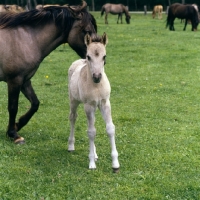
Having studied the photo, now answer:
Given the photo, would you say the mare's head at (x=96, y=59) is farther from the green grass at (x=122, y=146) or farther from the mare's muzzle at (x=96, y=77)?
the green grass at (x=122, y=146)

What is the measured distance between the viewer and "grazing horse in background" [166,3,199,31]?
2523 centimetres

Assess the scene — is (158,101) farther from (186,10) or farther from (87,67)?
(186,10)

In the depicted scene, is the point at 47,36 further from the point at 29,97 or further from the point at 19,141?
the point at 19,141

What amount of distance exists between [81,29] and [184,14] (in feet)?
71.8

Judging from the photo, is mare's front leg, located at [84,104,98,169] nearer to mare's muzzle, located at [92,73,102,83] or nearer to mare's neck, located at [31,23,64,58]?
mare's muzzle, located at [92,73,102,83]

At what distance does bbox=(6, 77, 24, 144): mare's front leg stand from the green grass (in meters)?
0.18

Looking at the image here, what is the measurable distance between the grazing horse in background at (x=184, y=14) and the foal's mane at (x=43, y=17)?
19949 mm

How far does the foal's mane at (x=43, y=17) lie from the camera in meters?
5.98

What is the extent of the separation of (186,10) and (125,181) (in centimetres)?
2330

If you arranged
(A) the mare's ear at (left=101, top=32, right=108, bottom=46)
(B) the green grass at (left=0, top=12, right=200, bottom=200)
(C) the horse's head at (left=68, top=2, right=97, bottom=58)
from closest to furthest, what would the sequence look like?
(B) the green grass at (left=0, top=12, right=200, bottom=200)
(A) the mare's ear at (left=101, top=32, right=108, bottom=46)
(C) the horse's head at (left=68, top=2, right=97, bottom=58)

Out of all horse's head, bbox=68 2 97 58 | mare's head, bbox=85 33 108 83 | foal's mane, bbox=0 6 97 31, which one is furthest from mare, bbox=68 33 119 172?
foal's mane, bbox=0 6 97 31

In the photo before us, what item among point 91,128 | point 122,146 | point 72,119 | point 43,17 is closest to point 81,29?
point 43,17

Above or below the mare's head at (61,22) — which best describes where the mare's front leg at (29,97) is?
below

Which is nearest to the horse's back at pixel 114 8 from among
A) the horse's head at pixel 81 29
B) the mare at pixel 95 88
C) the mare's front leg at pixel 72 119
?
the horse's head at pixel 81 29
